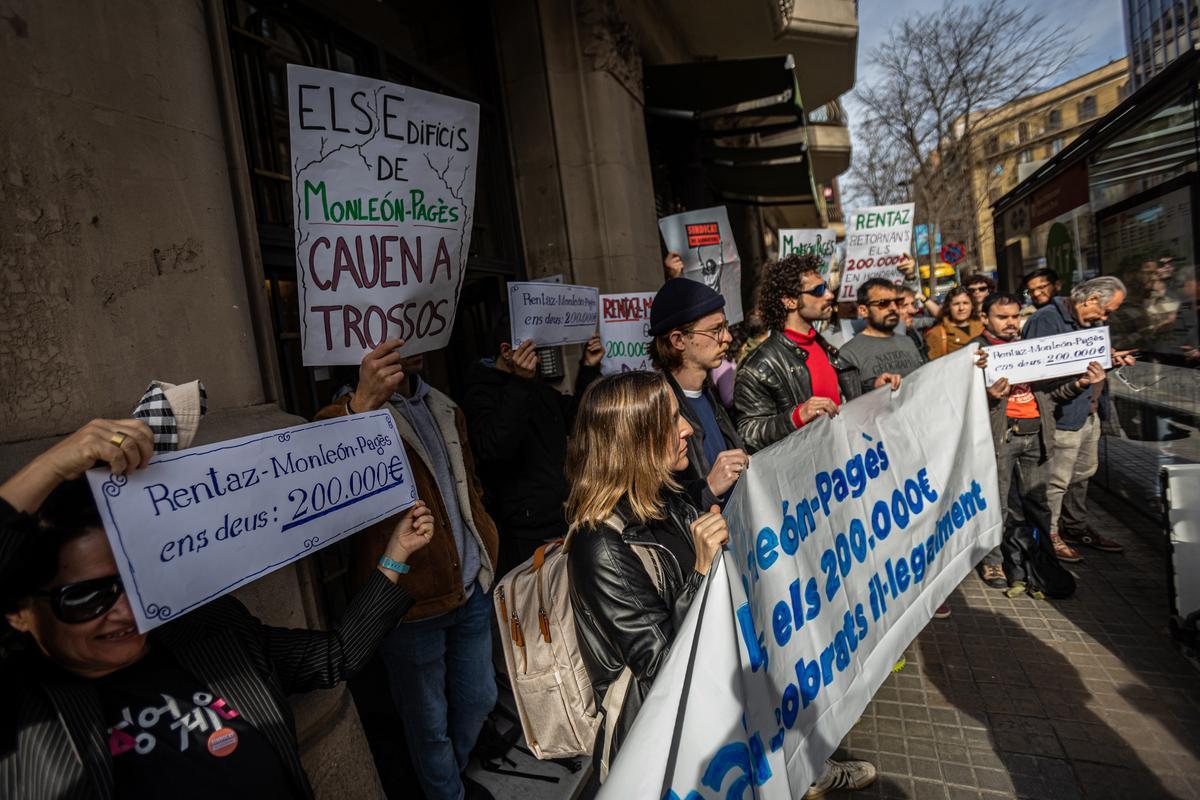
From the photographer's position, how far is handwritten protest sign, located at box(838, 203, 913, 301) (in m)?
7.39

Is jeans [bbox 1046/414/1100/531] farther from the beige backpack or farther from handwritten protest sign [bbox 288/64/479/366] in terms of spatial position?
handwritten protest sign [bbox 288/64/479/366]

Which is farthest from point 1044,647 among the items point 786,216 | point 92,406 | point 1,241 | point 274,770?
point 786,216

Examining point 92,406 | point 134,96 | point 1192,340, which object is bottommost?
point 1192,340

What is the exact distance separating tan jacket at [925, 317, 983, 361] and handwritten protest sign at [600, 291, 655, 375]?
2872 millimetres

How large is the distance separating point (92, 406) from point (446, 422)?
120 cm

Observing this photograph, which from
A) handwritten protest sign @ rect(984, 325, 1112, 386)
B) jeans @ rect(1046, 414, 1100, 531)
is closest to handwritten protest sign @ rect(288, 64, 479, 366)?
handwritten protest sign @ rect(984, 325, 1112, 386)

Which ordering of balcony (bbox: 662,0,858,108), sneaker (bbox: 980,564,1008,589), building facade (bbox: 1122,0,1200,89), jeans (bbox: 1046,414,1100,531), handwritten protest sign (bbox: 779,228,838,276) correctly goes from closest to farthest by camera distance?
sneaker (bbox: 980,564,1008,589), jeans (bbox: 1046,414,1100,531), handwritten protest sign (bbox: 779,228,838,276), balcony (bbox: 662,0,858,108), building facade (bbox: 1122,0,1200,89)

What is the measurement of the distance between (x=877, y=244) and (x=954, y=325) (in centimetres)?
195

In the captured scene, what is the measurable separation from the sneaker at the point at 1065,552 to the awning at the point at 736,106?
199 inches

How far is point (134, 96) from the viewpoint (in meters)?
1.85

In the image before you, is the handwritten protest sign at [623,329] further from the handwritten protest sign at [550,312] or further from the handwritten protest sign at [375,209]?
the handwritten protest sign at [375,209]

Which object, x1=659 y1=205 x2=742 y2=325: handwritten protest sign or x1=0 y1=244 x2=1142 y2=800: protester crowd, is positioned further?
x1=659 y1=205 x2=742 y2=325: handwritten protest sign

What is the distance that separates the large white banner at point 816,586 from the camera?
1412 mm

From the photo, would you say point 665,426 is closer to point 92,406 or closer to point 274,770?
point 274,770
